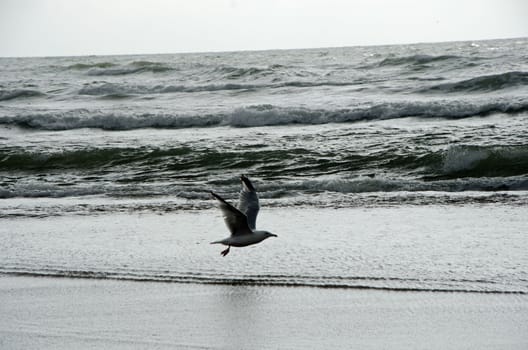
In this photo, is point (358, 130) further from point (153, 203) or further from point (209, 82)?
point (209, 82)

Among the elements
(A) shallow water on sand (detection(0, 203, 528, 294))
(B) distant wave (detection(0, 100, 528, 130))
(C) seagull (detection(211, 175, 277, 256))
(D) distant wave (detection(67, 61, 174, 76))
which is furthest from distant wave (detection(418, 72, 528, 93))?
(C) seagull (detection(211, 175, 277, 256))

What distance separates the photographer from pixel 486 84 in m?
17.3

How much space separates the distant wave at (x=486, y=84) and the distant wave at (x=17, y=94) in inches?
424

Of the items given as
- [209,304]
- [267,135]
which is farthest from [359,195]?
[267,135]

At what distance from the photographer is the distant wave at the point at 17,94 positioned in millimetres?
22500

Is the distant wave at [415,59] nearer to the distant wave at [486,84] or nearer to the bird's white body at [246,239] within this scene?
the distant wave at [486,84]

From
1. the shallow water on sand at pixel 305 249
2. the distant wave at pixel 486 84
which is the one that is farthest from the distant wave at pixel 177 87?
the shallow water on sand at pixel 305 249

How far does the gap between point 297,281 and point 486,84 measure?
1309 cm

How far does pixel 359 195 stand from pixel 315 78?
43.8ft

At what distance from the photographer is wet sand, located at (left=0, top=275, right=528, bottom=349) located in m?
4.12

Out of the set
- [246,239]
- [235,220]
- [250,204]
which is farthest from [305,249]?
[235,220]

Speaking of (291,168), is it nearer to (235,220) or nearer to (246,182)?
(246,182)

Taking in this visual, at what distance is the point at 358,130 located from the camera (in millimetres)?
13484

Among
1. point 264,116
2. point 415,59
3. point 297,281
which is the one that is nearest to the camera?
point 297,281
